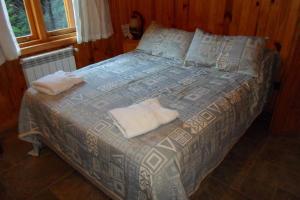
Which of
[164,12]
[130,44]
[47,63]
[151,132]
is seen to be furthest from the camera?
[130,44]

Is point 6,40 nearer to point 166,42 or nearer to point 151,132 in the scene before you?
point 166,42

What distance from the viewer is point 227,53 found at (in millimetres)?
2176

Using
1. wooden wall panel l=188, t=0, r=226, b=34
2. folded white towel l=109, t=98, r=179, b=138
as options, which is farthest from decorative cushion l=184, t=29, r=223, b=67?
folded white towel l=109, t=98, r=179, b=138

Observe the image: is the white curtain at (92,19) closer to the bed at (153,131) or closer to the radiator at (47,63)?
the radiator at (47,63)

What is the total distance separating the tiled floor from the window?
4.11 feet

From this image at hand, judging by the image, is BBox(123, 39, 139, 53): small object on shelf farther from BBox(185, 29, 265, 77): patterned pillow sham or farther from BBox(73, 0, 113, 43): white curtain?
BBox(185, 29, 265, 77): patterned pillow sham

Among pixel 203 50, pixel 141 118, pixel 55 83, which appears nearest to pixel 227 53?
pixel 203 50

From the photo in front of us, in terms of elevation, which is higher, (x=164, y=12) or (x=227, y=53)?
(x=164, y=12)

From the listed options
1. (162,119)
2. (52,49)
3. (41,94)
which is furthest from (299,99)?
(52,49)

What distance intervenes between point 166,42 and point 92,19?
1062 mm

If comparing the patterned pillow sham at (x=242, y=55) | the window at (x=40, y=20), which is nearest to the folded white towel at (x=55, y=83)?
the window at (x=40, y=20)

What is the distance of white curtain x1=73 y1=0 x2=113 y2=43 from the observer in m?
2.83

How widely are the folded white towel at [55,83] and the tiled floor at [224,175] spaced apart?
65cm

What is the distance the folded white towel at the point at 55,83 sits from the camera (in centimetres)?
185
